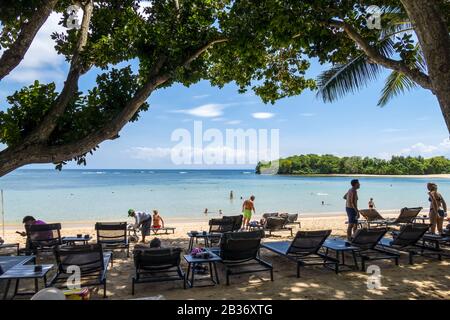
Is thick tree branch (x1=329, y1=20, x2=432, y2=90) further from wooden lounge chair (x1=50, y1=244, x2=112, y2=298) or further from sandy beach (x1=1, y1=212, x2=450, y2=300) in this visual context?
wooden lounge chair (x1=50, y1=244, x2=112, y2=298)

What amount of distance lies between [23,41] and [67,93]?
0.87 meters

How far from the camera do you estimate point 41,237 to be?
8.13m

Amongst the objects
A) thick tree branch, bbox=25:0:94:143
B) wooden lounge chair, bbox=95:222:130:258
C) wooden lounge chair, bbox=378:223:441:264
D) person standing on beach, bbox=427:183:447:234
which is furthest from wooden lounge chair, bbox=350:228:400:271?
thick tree branch, bbox=25:0:94:143

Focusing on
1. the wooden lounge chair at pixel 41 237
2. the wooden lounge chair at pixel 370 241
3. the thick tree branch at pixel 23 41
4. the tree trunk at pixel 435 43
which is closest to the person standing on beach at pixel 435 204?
the wooden lounge chair at pixel 370 241

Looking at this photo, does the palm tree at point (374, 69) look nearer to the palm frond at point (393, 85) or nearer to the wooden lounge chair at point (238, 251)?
the palm frond at point (393, 85)

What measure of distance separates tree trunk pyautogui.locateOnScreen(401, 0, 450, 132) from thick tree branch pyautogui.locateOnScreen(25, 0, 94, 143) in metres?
4.96

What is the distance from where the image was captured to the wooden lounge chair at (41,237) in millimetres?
7961

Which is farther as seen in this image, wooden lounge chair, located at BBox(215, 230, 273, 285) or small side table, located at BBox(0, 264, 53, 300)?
wooden lounge chair, located at BBox(215, 230, 273, 285)

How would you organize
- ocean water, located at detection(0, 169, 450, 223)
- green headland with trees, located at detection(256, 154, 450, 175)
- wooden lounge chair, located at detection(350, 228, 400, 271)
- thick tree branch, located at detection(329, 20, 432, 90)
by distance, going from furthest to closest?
green headland with trees, located at detection(256, 154, 450, 175) → ocean water, located at detection(0, 169, 450, 223) → wooden lounge chair, located at detection(350, 228, 400, 271) → thick tree branch, located at detection(329, 20, 432, 90)

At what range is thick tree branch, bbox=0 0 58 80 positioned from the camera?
4.18 meters

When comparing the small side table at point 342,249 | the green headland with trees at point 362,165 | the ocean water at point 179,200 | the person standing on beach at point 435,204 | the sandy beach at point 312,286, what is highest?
the green headland with trees at point 362,165

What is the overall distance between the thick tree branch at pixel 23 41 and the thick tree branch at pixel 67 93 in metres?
0.72

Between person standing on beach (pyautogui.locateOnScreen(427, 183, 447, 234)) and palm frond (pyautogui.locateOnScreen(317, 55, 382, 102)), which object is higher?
palm frond (pyautogui.locateOnScreen(317, 55, 382, 102))
